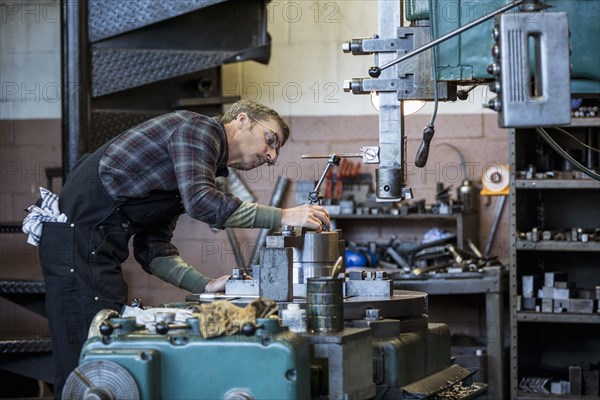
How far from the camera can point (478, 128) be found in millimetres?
4496

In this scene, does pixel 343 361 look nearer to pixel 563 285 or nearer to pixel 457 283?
pixel 457 283

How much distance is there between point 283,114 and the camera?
4.69 meters

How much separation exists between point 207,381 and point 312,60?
3.20m

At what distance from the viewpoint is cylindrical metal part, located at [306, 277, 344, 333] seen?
1728 mm

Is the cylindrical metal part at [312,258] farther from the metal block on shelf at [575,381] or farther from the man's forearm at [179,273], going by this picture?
the metal block on shelf at [575,381]

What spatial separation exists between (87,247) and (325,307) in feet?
3.62

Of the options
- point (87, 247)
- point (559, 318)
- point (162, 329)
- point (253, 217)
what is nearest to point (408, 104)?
point (253, 217)

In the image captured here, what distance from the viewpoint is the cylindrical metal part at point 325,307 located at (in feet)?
5.67

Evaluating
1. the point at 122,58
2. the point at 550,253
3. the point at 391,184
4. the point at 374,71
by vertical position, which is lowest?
the point at 550,253

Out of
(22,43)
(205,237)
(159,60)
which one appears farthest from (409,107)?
(22,43)

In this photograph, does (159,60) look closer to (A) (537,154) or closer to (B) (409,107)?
(A) (537,154)

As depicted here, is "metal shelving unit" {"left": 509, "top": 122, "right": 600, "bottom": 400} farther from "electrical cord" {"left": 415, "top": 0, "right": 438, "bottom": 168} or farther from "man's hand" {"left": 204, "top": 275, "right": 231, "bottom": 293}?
"electrical cord" {"left": 415, "top": 0, "right": 438, "bottom": 168}

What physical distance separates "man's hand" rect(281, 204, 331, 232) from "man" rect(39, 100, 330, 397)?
0.27 metres

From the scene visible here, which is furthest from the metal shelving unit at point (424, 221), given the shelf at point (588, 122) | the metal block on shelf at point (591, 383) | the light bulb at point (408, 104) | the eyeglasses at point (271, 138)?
the light bulb at point (408, 104)
